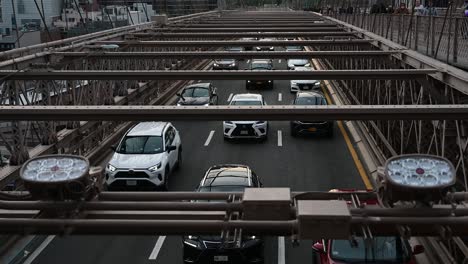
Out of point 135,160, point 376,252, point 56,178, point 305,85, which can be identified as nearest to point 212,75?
point 135,160

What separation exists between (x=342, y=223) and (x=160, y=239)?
419 inches

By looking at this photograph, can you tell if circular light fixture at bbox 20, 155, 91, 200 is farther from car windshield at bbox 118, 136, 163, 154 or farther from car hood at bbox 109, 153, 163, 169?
car windshield at bbox 118, 136, 163, 154

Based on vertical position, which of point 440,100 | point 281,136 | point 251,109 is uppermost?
point 251,109

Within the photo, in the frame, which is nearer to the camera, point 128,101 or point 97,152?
point 97,152

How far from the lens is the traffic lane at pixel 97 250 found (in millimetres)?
Result: 14375

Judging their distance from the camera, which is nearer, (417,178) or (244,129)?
(417,178)

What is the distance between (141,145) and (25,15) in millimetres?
32366

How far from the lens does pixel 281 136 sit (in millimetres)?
27891

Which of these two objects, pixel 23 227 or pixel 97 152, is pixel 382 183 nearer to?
pixel 23 227

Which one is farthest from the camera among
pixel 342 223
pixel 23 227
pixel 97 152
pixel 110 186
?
pixel 97 152

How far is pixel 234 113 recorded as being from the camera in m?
9.21

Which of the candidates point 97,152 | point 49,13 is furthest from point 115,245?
point 49,13

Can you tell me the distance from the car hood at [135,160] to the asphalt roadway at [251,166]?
1450 millimetres

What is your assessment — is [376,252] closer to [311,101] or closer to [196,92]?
[311,101]
